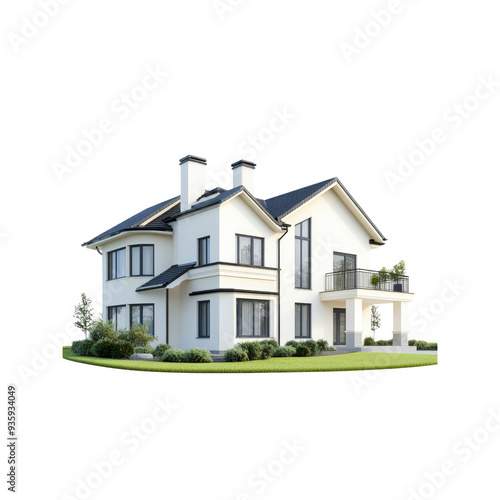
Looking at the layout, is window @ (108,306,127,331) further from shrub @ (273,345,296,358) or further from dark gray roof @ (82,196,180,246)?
shrub @ (273,345,296,358)

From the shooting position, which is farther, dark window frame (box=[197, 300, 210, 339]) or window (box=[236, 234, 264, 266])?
window (box=[236, 234, 264, 266])

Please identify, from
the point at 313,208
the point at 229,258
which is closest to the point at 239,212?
the point at 229,258

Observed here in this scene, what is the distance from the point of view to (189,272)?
22.8m

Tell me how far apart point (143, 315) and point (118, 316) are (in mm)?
2059

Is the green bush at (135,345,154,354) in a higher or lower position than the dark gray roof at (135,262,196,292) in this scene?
lower

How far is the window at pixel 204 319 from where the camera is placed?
2207 cm

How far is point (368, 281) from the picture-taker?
85.0ft

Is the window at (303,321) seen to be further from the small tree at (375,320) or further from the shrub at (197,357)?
the shrub at (197,357)

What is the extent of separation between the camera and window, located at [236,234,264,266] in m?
22.3

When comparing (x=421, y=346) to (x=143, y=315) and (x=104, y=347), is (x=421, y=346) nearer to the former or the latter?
(x=143, y=315)

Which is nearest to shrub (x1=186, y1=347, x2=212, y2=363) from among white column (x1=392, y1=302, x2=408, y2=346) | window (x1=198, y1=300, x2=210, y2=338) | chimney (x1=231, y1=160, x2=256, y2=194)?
window (x1=198, y1=300, x2=210, y2=338)

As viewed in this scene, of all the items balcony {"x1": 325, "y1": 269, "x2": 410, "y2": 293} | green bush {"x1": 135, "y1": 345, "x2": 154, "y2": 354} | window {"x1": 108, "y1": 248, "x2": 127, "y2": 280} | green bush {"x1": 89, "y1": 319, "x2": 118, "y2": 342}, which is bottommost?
green bush {"x1": 135, "y1": 345, "x2": 154, "y2": 354}

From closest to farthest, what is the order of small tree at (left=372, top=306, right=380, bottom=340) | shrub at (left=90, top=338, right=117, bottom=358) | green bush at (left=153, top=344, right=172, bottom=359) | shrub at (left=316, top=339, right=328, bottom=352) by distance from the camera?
green bush at (left=153, top=344, right=172, bottom=359)
shrub at (left=90, top=338, right=117, bottom=358)
shrub at (left=316, top=339, right=328, bottom=352)
small tree at (left=372, top=306, right=380, bottom=340)

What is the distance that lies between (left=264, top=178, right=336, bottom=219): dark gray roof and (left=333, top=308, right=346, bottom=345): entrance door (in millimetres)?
5554
